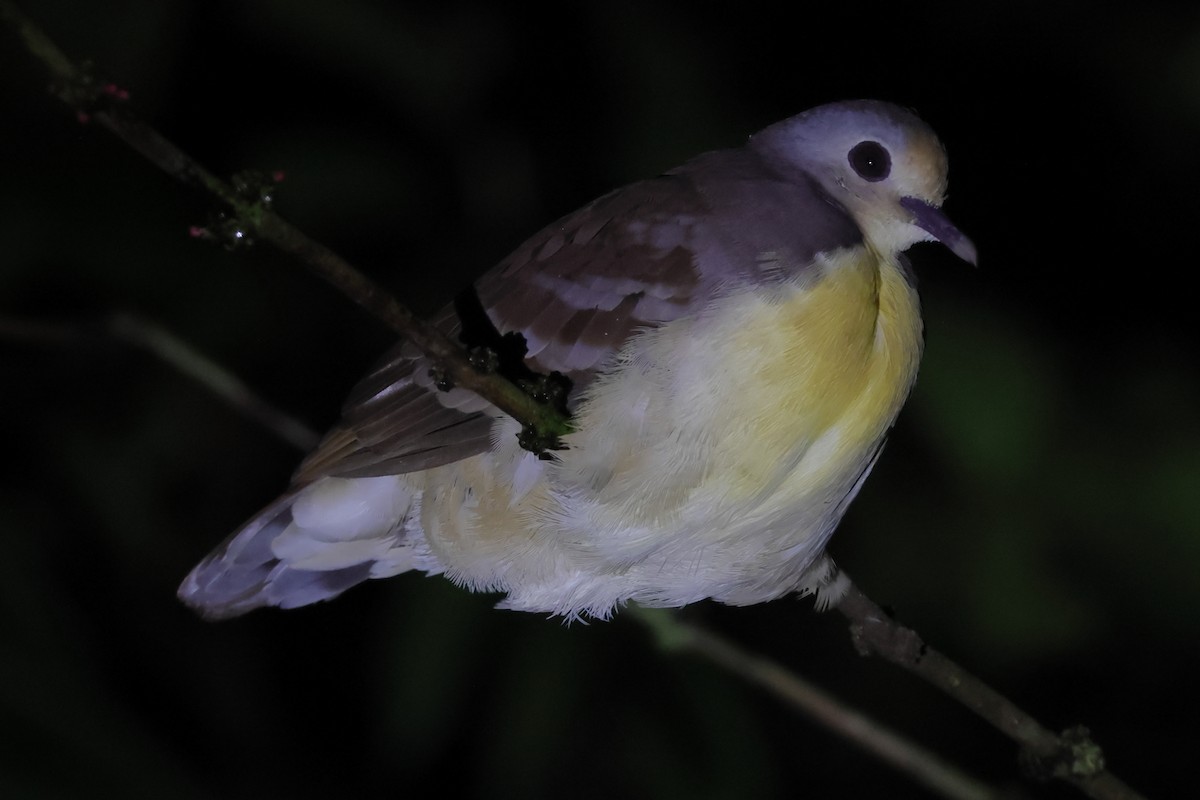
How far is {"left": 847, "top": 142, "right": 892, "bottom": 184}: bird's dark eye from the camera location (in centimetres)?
142

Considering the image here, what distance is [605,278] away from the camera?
4.25 feet

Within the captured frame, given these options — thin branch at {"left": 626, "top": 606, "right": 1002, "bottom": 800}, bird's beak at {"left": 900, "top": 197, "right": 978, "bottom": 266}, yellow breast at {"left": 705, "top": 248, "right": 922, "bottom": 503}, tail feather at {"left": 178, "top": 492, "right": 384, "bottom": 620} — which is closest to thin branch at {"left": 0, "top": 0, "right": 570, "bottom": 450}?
yellow breast at {"left": 705, "top": 248, "right": 922, "bottom": 503}

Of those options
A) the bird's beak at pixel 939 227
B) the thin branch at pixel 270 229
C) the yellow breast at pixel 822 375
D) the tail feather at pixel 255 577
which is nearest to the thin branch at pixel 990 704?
the yellow breast at pixel 822 375

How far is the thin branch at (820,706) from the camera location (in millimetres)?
1731

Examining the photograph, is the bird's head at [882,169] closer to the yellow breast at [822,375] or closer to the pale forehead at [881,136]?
the pale forehead at [881,136]

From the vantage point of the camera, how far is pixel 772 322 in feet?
3.83

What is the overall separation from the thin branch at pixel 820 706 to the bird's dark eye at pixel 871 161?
727mm

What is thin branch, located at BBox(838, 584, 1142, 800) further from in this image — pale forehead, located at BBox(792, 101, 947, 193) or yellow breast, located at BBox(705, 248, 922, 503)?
pale forehead, located at BBox(792, 101, 947, 193)

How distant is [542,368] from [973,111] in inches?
60.7

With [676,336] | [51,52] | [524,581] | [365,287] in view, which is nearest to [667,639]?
[524,581]

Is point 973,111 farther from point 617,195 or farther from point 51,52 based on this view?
point 51,52

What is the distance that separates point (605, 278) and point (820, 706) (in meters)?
0.75

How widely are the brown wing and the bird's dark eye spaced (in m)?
0.09

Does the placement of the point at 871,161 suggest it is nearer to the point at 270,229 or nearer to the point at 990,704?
the point at 990,704
